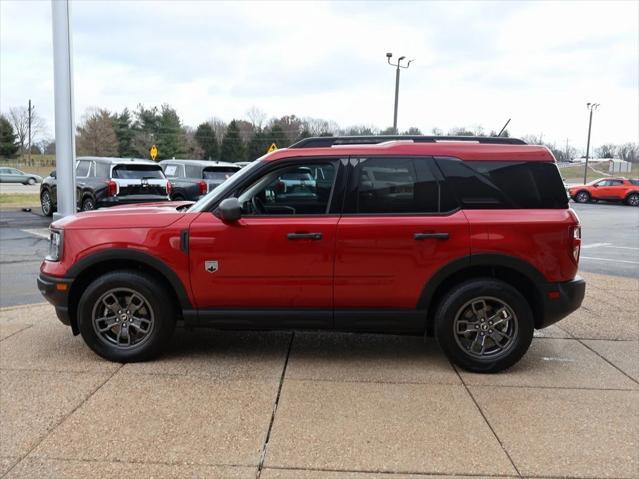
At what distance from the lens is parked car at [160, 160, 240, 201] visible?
16.7m

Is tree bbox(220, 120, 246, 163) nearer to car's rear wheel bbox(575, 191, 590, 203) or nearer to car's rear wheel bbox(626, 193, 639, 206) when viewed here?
car's rear wheel bbox(575, 191, 590, 203)

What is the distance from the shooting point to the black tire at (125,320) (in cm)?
435

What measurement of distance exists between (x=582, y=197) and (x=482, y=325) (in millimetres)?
33255

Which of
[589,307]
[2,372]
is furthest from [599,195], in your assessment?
[2,372]

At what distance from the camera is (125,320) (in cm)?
445

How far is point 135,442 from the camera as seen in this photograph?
3215 mm

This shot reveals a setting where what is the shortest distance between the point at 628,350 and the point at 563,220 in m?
1.71

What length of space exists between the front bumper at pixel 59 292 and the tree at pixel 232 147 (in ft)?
241

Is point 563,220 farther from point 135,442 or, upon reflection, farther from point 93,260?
point 93,260

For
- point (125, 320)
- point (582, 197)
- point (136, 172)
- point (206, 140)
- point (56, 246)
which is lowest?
point (125, 320)

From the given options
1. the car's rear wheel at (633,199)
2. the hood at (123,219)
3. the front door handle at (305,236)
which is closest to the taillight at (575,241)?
the front door handle at (305,236)

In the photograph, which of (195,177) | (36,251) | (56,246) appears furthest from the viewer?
(195,177)

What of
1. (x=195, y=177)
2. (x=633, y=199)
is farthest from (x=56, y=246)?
(x=633, y=199)

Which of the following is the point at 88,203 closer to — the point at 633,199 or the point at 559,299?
the point at 559,299
